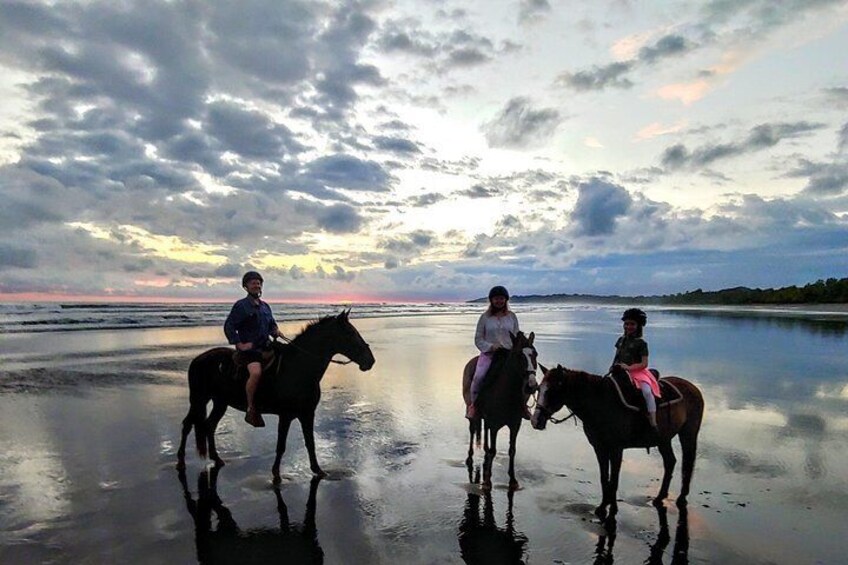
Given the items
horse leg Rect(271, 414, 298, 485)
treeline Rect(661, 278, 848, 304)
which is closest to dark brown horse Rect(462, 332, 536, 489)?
horse leg Rect(271, 414, 298, 485)

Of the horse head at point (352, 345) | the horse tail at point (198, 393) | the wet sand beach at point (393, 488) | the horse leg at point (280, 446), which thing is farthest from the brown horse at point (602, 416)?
the horse tail at point (198, 393)

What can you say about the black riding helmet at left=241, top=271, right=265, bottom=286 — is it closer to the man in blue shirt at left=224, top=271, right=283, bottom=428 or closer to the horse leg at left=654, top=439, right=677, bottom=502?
the man in blue shirt at left=224, top=271, right=283, bottom=428

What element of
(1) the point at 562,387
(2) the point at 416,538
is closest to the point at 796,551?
(1) the point at 562,387

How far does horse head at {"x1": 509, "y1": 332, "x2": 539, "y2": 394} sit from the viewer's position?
609 centimetres

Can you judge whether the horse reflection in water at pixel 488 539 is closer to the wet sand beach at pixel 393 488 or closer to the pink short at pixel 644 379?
the wet sand beach at pixel 393 488

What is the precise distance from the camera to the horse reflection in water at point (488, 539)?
4.68m

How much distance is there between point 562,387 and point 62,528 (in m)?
5.22

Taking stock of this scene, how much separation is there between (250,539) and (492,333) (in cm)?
374

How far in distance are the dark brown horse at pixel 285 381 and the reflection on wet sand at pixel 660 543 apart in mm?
3455

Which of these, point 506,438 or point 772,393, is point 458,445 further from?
point 772,393

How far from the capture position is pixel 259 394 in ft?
22.7

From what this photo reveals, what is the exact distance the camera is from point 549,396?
18.2 ft

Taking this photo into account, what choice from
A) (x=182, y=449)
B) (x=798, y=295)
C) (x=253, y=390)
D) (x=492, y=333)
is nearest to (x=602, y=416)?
(x=492, y=333)

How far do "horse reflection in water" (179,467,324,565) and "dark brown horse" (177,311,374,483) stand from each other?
40.0 inches
